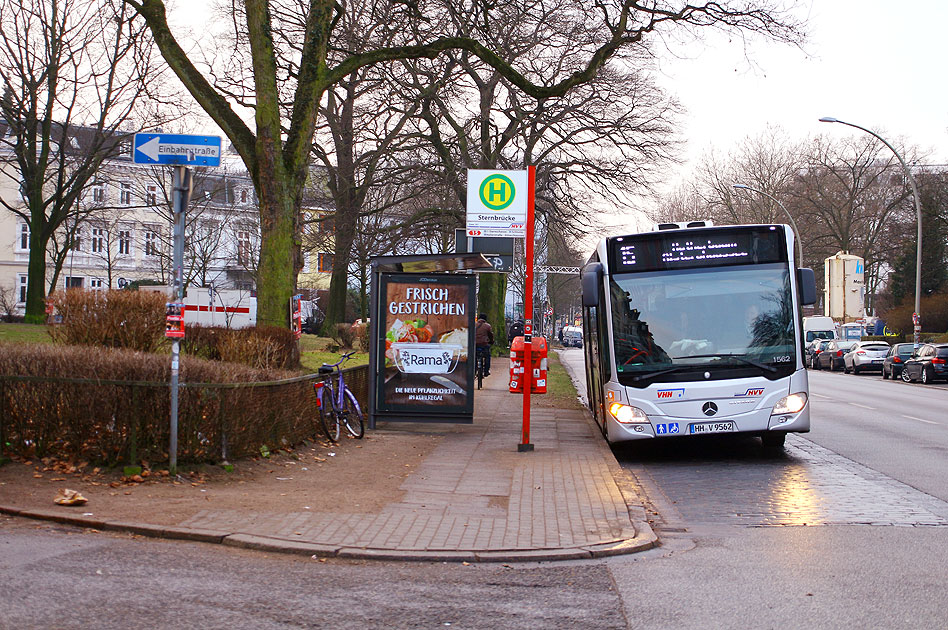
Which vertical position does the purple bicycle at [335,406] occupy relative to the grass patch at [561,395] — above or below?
above

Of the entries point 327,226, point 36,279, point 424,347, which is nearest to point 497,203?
point 424,347

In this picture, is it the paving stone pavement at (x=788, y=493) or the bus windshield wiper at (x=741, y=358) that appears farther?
the bus windshield wiper at (x=741, y=358)

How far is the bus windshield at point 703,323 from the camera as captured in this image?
1190 cm

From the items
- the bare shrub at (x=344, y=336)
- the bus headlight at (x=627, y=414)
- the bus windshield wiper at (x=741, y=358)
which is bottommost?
the bus headlight at (x=627, y=414)

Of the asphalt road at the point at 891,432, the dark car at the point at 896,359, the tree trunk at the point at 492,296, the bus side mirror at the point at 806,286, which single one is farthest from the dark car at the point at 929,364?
the bus side mirror at the point at 806,286

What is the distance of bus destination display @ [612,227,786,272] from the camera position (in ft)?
40.6

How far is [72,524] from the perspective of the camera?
277 inches

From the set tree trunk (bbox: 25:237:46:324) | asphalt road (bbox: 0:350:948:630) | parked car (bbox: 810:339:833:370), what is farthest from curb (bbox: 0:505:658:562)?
parked car (bbox: 810:339:833:370)

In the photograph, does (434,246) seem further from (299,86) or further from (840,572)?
(840,572)

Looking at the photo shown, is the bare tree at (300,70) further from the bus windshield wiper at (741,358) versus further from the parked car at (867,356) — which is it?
the parked car at (867,356)

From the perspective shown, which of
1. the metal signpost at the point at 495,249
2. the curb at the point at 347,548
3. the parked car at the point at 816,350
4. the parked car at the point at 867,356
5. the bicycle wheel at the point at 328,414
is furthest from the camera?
the parked car at the point at 816,350

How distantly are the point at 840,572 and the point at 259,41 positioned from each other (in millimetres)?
13308

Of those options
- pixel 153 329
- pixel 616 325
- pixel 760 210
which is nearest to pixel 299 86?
pixel 153 329

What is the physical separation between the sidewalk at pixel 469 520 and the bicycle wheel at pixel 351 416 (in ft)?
5.58
